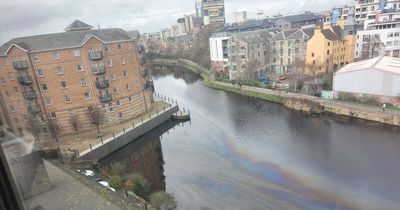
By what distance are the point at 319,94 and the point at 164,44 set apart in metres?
33.2

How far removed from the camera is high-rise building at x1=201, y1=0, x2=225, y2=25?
5153 centimetres

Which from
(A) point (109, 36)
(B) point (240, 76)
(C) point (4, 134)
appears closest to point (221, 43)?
(B) point (240, 76)

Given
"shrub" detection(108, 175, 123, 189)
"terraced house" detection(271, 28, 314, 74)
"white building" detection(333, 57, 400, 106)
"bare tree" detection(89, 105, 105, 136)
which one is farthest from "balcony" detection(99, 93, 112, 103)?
"terraced house" detection(271, 28, 314, 74)

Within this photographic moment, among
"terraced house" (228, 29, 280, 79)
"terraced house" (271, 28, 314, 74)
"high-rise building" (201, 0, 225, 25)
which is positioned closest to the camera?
"terraced house" (271, 28, 314, 74)

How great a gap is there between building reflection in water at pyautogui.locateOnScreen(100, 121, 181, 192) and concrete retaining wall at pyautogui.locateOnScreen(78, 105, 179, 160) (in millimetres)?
179

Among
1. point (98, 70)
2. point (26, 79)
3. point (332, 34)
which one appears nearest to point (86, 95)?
point (98, 70)

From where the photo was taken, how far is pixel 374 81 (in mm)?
11055

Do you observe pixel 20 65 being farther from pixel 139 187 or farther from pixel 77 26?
pixel 139 187

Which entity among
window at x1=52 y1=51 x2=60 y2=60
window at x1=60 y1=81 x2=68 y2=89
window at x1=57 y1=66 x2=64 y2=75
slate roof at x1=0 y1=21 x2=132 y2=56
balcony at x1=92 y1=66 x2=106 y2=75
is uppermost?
slate roof at x1=0 y1=21 x2=132 y2=56

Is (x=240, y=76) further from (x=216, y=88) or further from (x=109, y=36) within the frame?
(x=109, y=36)

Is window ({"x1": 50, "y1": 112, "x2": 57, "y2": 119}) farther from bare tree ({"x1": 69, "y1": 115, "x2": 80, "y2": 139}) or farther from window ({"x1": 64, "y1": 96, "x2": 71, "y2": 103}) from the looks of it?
window ({"x1": 64, "y1": 96, "x2": 71, "y2": 103})

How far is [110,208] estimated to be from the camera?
16.1 ft

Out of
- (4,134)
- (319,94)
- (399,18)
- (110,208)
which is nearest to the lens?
(4,134)

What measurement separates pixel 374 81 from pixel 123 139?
1048 centimetres
